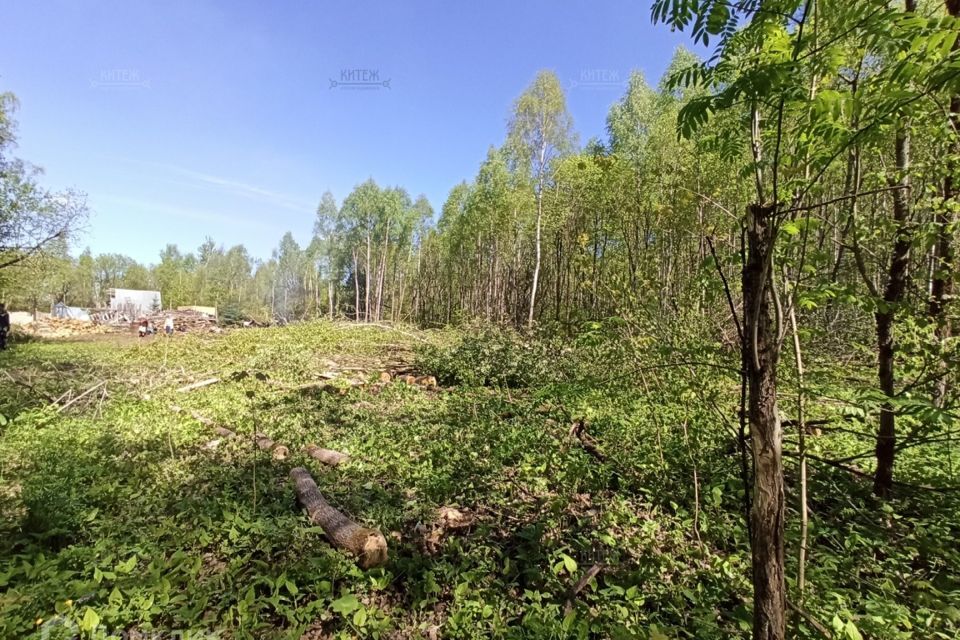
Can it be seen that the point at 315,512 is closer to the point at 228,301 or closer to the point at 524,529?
the point at 524,529

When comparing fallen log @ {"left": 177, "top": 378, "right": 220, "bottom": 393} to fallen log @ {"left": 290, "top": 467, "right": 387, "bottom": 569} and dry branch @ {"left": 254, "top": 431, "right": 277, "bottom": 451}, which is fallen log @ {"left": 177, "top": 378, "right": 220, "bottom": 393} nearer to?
dry branch @ {"left": 254, "top": 431, "right": 277, "bottom": 451}

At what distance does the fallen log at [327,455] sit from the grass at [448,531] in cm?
12

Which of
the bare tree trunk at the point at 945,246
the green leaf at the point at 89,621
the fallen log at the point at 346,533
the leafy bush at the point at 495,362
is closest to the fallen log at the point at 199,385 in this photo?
the leafy bush at the point at 495,362

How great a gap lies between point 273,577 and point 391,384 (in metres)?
5.75

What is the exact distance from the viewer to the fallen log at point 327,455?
4770mm

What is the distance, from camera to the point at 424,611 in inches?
102

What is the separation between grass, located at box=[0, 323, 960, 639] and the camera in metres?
2.34

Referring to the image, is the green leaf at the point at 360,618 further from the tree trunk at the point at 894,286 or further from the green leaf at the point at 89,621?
the tree trunk at the point at 894,286

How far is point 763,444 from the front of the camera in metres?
1.35

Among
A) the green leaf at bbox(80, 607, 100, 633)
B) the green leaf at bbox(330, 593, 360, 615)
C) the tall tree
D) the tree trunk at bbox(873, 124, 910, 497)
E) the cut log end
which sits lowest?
the cut log end

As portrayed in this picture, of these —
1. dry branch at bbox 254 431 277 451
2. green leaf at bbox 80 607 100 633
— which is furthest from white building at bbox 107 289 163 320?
green leaf at bbox 80 607 100 633

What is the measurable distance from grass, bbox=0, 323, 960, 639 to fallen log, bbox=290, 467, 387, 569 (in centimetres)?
11

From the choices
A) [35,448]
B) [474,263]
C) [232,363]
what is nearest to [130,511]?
[35,448]

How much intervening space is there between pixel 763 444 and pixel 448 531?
2752 mm
